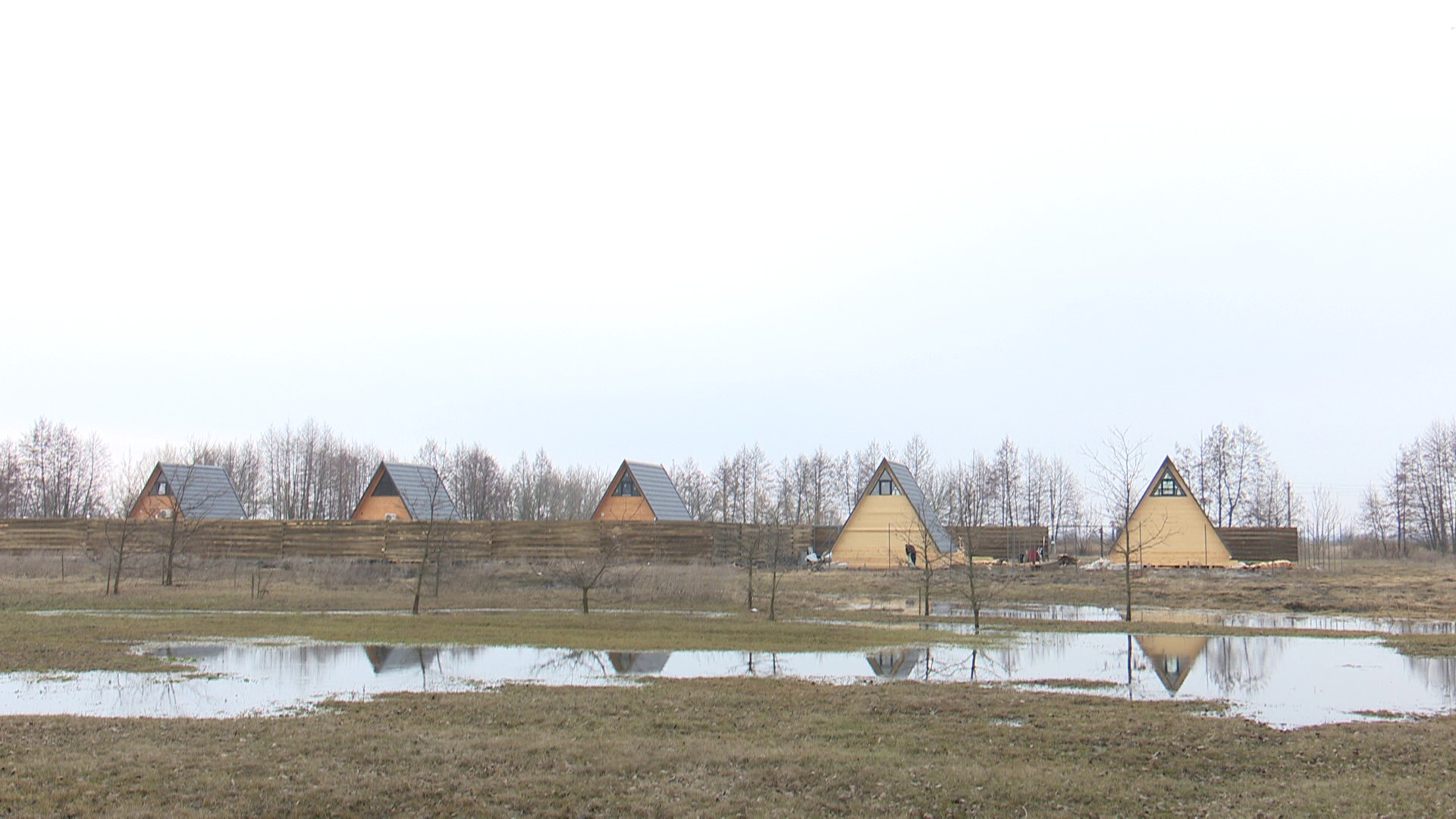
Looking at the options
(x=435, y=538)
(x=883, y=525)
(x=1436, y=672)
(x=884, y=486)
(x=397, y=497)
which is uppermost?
(x=884, y=486)

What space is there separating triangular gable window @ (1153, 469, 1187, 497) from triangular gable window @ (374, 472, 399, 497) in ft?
128

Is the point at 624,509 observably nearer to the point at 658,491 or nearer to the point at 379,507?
the point at 658,491

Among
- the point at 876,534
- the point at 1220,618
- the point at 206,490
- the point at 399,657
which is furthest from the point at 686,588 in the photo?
the point at 206,490

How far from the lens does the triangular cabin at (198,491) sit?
56.2 m

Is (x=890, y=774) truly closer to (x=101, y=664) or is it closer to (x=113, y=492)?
(x=101, y=664)

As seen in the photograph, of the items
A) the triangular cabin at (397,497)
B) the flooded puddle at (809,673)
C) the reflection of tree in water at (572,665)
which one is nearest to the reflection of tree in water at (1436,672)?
the flooded puddle at (809,673)

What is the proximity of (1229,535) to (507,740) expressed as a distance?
51.1 metres

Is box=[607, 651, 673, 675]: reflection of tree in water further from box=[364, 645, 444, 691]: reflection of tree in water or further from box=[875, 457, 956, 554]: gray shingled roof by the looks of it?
box=[875, 457, 956, 554]: gray shingled roof

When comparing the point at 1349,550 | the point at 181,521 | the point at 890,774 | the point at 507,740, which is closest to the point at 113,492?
the point at 181,521

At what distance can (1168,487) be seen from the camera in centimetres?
5184

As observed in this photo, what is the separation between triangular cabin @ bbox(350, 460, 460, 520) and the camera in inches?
2192

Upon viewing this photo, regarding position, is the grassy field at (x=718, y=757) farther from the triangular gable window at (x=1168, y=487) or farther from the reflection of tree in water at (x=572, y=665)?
the triangular gable window at (x=1168, y=487)

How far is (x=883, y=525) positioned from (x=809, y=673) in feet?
119

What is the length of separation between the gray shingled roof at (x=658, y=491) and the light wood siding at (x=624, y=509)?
358 mm
